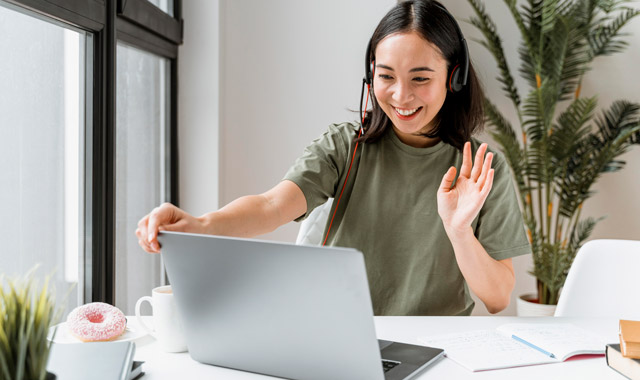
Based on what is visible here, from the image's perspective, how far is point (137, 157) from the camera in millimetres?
2055

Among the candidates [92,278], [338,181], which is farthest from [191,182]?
[338,181]

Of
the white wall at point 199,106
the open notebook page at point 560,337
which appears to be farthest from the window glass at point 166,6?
the open notebook page at point 560,337

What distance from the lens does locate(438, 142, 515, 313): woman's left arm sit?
1.19 meters

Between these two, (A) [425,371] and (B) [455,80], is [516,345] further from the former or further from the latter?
(B) [455,80]

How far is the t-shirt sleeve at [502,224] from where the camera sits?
55.6 inches

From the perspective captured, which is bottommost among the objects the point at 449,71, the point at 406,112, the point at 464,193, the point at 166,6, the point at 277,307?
the point at 277,307

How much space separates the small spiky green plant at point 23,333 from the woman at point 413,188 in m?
0.59

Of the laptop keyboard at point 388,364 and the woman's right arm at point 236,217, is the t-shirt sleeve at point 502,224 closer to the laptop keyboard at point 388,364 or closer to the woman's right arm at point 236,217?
the woman's right arm at point 236,217

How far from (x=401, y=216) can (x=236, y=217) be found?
1.58ft

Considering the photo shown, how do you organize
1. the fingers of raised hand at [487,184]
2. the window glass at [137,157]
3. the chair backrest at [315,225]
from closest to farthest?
the fingers of raised hand at [487,184], the chair backrest at [315,225], the window glass at [137,157]

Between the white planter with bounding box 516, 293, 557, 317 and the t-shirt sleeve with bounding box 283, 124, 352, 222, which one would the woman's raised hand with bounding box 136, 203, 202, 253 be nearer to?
the t-shirt sleeve with bounding box 283, 124, 352, 222

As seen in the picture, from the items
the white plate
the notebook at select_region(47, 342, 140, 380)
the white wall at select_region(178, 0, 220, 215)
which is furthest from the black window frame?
the notebook at select_region(47, 342, 140, 380)

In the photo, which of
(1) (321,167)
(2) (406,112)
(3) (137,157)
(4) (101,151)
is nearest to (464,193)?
(2) (406,112)

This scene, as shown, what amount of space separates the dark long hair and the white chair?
416 mm
